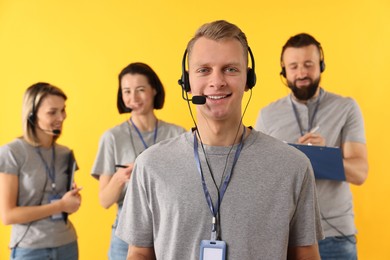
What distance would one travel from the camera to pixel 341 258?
2242 millimetres

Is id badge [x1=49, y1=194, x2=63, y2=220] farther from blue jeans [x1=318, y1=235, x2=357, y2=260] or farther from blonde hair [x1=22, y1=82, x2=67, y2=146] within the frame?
blue jeans [x1=318, y1=235, x2=357, y2=260]

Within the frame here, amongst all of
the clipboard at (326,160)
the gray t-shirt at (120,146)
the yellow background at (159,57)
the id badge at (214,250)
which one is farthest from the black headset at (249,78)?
the yellow background at (159,57)

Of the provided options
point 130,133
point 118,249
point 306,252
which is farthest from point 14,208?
point 306,252

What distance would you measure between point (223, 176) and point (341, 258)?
1.20 m

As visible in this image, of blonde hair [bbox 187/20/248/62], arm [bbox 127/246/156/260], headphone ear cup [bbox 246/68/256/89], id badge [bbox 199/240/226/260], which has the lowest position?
arm [bbox 127/246/156/260]

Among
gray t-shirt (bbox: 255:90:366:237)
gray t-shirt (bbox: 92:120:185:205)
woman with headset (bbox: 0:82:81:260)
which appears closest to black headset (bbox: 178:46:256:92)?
gray t-shirt (bbox: 255:90:366:237)

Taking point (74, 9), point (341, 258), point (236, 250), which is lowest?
point (341, 258)

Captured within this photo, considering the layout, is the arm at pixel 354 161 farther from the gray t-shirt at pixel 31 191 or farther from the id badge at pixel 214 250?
the gray t-shirt at pixel 31 191

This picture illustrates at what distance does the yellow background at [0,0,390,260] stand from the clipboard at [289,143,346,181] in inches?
55.4

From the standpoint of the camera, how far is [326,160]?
6.97ft

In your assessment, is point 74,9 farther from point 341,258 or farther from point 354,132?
point 341,258

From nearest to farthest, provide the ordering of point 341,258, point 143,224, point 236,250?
point 236,250, point 143,224, point 341,258

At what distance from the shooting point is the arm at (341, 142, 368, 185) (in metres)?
2.29

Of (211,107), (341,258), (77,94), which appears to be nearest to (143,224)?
(211,107)
